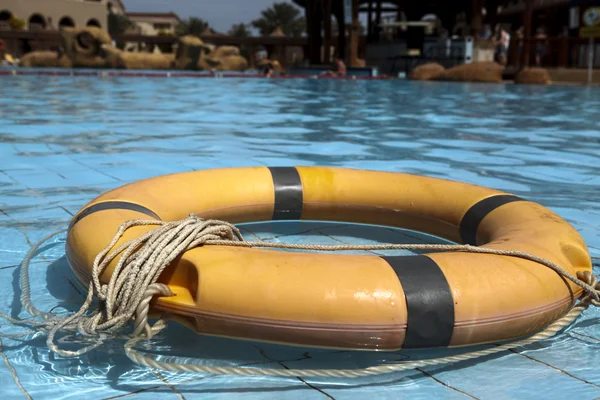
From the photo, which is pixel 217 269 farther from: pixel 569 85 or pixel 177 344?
pixel 569 85

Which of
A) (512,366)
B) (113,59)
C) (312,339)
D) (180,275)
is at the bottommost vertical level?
(512,366)

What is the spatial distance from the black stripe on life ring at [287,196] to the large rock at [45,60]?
28.8 meters

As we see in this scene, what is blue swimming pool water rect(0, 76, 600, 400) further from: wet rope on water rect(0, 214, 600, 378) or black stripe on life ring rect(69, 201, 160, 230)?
black stripe on life ring rect(69, 201, 160, 230)

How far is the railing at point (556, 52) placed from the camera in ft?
56.1

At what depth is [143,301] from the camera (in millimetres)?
1706

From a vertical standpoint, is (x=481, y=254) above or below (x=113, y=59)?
below

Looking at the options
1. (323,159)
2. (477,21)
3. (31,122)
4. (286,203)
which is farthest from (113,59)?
(286,203)

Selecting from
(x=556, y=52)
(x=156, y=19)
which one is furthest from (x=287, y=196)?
(x=156, y=19)

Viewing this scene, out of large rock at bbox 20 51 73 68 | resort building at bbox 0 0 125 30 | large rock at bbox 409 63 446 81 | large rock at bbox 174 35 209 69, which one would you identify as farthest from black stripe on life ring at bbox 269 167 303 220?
resort building at bbox 0 0 125 30

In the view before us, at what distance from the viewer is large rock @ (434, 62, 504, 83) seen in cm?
1648

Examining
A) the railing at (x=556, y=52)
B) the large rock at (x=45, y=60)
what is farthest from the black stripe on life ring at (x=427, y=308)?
the large rock at (x=45, y=60)

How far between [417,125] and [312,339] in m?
6.39

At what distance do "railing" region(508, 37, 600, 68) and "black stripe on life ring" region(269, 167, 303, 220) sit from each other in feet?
54.1

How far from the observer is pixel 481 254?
1.82 meters
